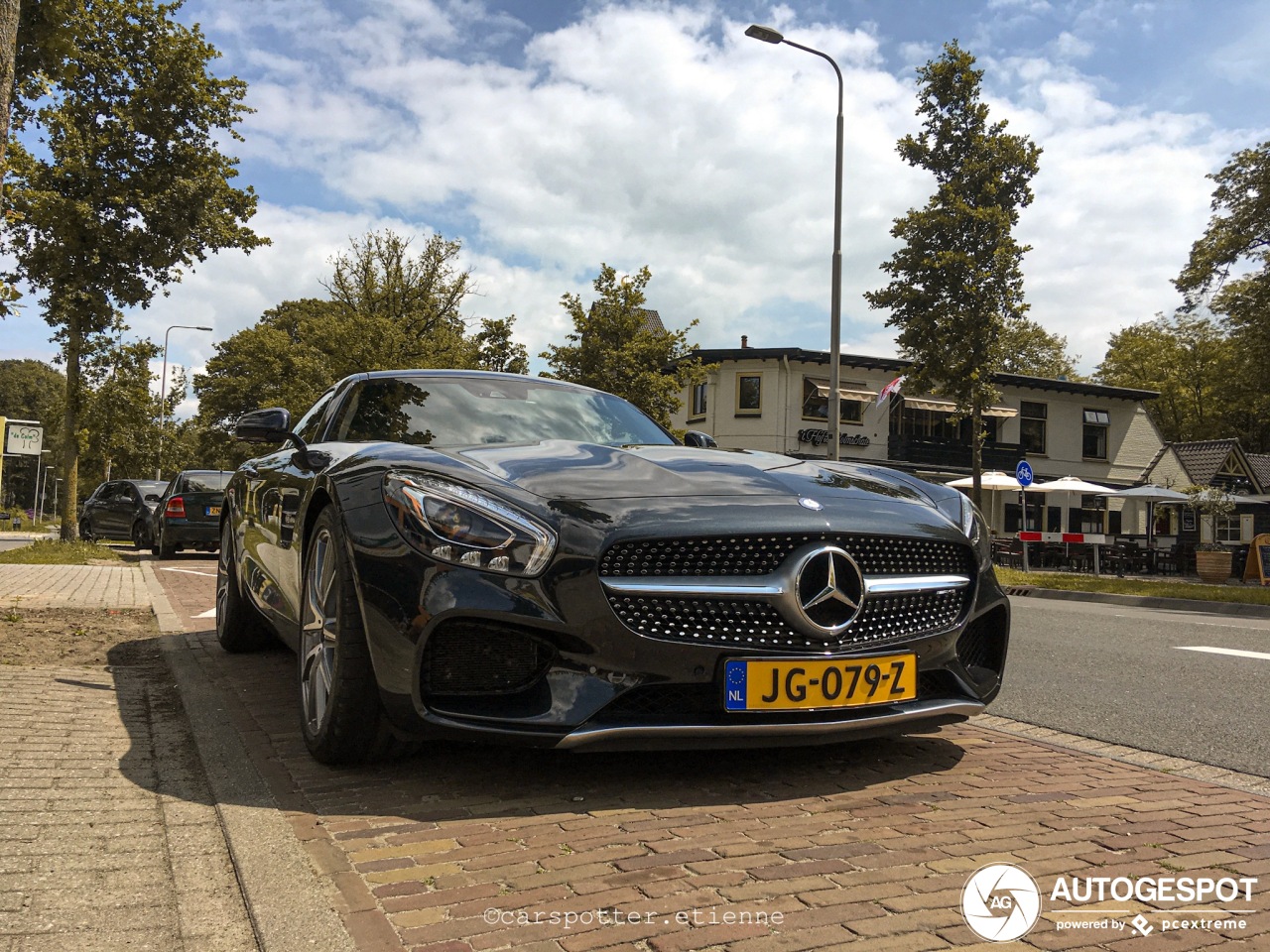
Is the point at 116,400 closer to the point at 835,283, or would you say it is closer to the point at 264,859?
the point at 835,283

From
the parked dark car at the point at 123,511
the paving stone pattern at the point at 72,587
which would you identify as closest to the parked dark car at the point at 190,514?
the paving stone pattern at the point at 72,587

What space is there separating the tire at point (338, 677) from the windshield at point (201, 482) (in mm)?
14819

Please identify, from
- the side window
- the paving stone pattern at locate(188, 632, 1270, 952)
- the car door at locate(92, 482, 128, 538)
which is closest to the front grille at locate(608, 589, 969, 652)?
the paving stone pattern at locate(188, 632, 1270, 952)

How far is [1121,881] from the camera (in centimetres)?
245

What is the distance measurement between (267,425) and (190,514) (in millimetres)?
13785

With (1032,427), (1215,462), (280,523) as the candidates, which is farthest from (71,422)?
(1215,462)

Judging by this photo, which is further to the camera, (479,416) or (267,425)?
(267,425)

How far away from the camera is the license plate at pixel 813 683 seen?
2951mm

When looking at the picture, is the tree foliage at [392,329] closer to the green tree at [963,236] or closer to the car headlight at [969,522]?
the green tree at [963,236]

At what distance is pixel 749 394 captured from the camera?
122 feet

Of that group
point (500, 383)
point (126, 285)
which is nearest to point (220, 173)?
point (126, 285)

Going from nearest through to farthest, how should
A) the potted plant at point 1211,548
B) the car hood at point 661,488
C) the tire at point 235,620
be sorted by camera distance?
the car hood at point 661,488
the tire at point 235,620
the potted plant at point 1211,548

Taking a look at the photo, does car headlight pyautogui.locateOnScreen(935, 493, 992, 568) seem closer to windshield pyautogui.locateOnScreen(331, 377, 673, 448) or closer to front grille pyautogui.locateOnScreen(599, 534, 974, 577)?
front grille pyautogui.locateOnScreen(599, 534, 974, 577)

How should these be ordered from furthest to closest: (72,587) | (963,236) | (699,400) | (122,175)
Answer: (699,400) < (963,236) < (122,175) < (72,587)
